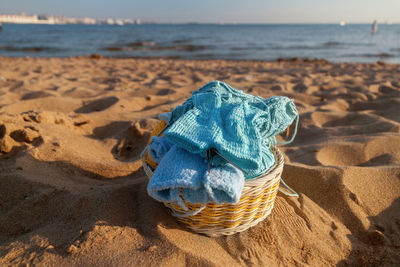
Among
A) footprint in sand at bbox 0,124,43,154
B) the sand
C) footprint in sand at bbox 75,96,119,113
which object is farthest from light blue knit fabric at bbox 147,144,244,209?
footprint in sand at bbox 75,96,119,113

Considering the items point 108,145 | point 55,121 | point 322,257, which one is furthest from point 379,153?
point 55,121

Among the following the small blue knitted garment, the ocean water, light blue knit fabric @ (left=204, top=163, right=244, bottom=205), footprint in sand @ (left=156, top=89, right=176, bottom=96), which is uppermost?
the ocean water

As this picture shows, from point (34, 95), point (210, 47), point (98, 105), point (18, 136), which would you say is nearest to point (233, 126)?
point (18, 136)

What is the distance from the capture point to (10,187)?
1609 millimetres

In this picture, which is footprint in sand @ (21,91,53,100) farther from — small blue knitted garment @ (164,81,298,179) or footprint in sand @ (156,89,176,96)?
small blue knitted garment @ (164,81,298,179)

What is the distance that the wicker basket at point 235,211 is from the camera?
45.6 inches

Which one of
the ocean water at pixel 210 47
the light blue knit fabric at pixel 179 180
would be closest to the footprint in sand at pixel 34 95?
the light blue knit fabric at pixel 179 180

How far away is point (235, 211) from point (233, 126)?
15.1 inches

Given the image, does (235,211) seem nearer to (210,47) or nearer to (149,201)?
(149,201)

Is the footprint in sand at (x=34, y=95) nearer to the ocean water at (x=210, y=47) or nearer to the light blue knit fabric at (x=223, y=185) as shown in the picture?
the light blue knit fabric at (x=223, y=185)

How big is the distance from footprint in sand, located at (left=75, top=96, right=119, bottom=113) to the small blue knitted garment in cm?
224

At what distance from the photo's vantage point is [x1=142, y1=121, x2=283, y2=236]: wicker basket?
116 cm

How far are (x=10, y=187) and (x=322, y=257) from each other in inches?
71.6

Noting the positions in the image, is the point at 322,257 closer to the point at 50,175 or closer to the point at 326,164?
the point at 326,164
